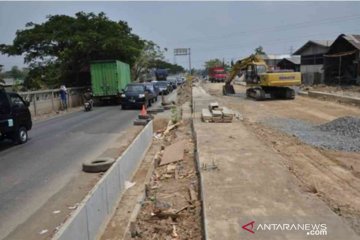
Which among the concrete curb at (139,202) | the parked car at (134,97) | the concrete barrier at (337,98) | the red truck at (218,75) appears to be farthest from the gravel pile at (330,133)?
the red truck at (218,75)

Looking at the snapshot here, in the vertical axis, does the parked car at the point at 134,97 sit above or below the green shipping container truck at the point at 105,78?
below

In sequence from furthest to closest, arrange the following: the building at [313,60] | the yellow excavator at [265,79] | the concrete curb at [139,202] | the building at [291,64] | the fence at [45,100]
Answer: the building at [291,64], the building at [313,60], the yellow excavator at [265,79], the fence at [45,100], the concrete curb at [139,202]

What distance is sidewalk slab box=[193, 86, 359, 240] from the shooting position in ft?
17.5

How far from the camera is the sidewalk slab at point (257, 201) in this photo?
534cm

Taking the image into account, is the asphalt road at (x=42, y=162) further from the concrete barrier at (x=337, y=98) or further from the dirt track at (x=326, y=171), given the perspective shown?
the concrete barrier at (x=337, y=98)

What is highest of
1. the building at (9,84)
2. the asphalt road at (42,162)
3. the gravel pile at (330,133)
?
the building at (9,84)

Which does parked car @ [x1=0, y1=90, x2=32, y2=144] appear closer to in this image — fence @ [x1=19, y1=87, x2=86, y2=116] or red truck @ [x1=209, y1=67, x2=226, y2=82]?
fence @ [x1=19, y1=87, x2=86, y2=116]

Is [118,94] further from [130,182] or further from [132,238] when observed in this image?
[132,238]

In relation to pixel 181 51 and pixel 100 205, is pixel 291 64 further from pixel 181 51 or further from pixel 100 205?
pixel 100 205

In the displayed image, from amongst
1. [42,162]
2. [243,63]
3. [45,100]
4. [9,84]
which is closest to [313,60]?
[243,63]

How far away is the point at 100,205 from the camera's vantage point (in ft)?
21.3

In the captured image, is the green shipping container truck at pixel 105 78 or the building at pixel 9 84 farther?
the green shipping container truck at pixel 105 78

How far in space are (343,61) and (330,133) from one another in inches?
1252

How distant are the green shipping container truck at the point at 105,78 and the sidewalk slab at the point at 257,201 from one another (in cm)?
2205
